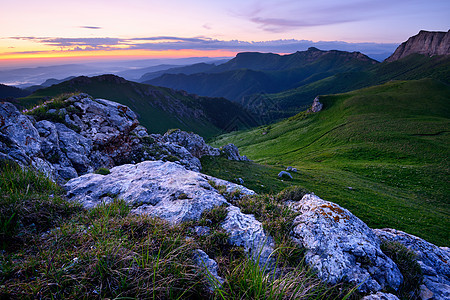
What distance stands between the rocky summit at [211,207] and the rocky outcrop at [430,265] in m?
0.03

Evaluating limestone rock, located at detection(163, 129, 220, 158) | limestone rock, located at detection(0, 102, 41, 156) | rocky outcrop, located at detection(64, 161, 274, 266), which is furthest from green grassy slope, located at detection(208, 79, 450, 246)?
limestone rock, located at detection(0, 102, 41, 156)

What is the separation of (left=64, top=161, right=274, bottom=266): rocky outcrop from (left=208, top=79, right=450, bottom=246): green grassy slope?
48.3ft

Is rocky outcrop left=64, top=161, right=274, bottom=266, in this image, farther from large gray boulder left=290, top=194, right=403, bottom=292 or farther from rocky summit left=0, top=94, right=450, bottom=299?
large gray boulder left=290, top=194, right=403, bottom=292

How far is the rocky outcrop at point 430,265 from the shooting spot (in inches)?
202

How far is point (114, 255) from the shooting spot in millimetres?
3305

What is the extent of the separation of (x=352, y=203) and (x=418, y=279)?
20467 mm

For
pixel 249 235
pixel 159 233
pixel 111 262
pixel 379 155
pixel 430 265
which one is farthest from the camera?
pixel 379 155

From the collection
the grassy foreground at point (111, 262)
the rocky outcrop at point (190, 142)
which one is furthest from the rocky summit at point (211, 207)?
the rocky outcrop at point (190, 142)

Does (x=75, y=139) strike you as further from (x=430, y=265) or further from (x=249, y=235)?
(x=430, y=265)

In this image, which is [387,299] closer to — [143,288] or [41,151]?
[143,288]

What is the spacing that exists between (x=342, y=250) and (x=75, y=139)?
1769 cm

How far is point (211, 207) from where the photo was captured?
23.7 feet

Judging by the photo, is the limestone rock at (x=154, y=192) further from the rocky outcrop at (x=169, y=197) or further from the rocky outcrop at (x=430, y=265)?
the rocky outcrop at (x=430, y=265)

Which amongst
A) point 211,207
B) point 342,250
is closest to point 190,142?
point 211,207
